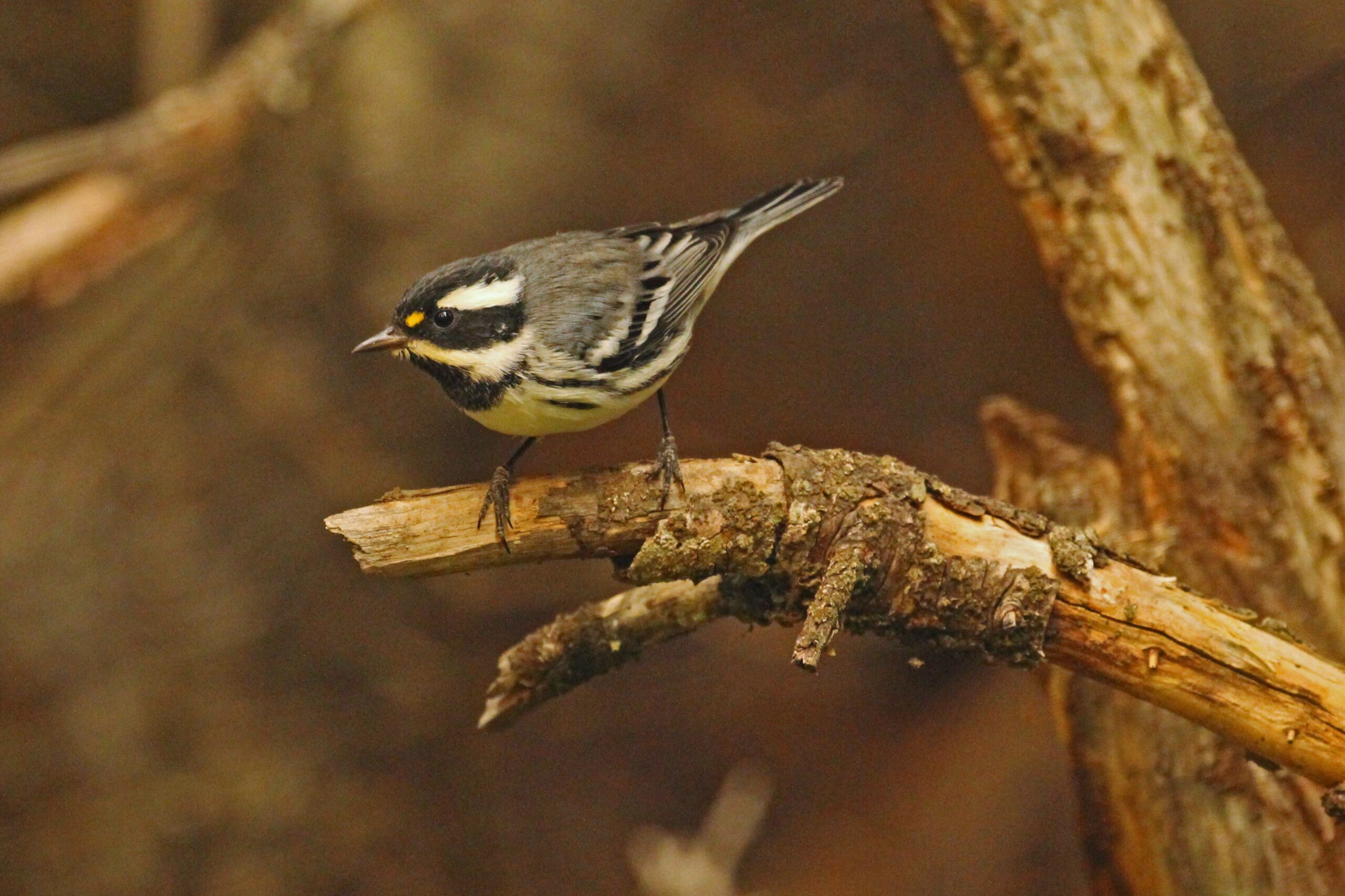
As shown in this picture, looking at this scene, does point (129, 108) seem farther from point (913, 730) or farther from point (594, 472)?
point (913, 730)

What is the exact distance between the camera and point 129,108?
6.24 m

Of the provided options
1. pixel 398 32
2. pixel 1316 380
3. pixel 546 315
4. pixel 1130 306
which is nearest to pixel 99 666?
pixel 398 32

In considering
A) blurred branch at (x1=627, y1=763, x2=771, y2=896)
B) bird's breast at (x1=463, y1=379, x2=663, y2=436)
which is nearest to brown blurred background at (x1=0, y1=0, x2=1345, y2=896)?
blurred branch at (x1=627, y1=763, x2=771, y2=896)

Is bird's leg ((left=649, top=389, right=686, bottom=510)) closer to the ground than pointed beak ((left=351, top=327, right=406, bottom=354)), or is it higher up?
closer to the ground

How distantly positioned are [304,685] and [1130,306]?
4.38 meters

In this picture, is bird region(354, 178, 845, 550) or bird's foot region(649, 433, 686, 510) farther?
bird region(354, 178, 845, 550)

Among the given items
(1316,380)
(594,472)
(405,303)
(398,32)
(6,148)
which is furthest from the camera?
(6,148)

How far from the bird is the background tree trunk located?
1219 mm

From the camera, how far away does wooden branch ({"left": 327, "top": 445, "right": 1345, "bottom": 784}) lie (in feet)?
8.46

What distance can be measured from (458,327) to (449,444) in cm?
298

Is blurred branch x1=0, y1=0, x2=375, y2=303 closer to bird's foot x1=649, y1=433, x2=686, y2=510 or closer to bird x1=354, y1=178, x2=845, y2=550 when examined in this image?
bird x1=354, y1=178, x2=845, y2=550

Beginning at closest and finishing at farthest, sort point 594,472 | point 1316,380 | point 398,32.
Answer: point 594,472, point 1316,380, point 398,32

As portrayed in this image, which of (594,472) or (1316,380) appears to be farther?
(1316,380)

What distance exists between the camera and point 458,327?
119 inches
